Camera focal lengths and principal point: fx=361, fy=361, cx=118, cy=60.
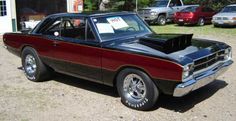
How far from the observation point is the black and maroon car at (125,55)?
18.4 feet

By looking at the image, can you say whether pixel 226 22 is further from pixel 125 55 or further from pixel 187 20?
pixel 125 55

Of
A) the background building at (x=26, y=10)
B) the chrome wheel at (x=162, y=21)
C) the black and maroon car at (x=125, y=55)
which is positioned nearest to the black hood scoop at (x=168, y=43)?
the black and maroon car at (x=125, y=55)

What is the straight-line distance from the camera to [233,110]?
6.00 metres

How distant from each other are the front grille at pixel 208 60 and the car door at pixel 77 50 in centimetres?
172

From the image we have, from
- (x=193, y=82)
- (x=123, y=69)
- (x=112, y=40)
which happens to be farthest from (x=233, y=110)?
(x=112, y=40)

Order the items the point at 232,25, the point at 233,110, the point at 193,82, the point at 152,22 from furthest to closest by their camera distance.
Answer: the point at 152,22 < the point at 232,25 < the point at 233,110 < the point at 193,82

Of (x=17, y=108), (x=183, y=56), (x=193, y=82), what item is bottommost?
(x=17, y=108)

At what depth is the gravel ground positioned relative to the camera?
5.79 metres

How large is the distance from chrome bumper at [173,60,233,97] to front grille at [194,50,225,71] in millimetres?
88

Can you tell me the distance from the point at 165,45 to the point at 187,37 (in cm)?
75

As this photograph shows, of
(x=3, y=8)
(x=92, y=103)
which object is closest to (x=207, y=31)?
(x=3, y=8)

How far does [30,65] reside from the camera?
26.8ft

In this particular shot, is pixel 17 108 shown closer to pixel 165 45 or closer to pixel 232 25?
pixel 165 45

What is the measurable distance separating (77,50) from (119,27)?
0.91m
